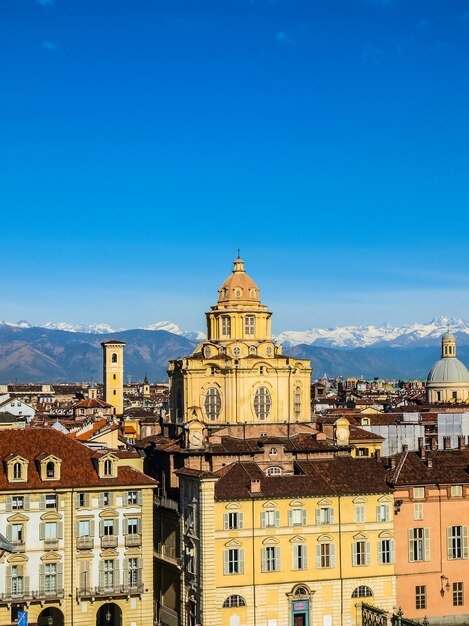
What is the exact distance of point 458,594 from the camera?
3206 inches

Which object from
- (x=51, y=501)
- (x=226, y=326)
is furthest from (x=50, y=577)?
(x=226, y=326)

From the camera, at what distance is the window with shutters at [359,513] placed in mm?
79812

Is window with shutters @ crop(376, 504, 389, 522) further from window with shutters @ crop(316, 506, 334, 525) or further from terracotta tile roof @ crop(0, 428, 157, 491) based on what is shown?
terracotta tile roof @ crop(0, 428, 157, 491)

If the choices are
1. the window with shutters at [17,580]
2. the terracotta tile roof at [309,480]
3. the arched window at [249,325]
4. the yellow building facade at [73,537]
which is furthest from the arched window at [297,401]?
the window with shutters at [17,580]

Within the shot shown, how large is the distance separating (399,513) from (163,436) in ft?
84.7

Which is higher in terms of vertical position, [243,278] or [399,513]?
[243,278]

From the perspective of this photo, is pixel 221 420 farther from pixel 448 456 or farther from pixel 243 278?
pixel 448 456

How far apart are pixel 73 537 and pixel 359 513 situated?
18198 mm

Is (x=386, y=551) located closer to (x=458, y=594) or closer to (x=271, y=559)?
(x=458, y=594)

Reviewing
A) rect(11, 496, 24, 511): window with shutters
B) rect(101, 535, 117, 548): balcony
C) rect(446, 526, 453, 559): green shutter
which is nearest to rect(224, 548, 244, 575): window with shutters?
rect(101, 535, 117, 548): balcony

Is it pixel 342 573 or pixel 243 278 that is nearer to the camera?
pixel 342 573

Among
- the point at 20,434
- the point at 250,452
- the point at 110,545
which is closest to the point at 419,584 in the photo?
the point at 250,452

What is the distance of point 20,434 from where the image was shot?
80.1m

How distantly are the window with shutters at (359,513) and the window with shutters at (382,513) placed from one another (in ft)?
3.15
